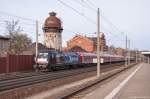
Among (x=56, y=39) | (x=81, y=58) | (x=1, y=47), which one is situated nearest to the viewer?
(x=1, y=47)

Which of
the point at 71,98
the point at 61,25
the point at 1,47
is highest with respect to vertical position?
the point at 61,25

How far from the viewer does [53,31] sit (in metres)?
96.4

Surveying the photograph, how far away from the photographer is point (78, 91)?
2158 centimetres

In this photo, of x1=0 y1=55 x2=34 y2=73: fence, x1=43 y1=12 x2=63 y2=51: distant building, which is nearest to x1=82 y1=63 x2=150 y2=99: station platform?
x1=0 y1=55 x2=34 y2=73: fence

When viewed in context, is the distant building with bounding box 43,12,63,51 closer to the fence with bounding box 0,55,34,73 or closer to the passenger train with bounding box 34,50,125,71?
the passenger train with bounding box 34,50,125,71

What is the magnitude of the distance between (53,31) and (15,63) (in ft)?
141

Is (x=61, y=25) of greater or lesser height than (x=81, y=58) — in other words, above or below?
above

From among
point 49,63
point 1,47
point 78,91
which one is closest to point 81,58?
point 1,47

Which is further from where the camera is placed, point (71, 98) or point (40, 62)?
point (40, 62)

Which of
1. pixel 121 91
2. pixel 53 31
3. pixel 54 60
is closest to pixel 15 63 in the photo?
pixel 54 60

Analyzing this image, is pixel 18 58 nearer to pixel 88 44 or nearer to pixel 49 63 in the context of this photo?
pixel 49 63

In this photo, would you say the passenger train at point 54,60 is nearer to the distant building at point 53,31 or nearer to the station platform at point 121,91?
the station platform at point 121,91

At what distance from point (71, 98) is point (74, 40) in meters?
133

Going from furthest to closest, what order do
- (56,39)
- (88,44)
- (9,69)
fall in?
1. (88,44)
2. (56,39)
3. (9,69)
